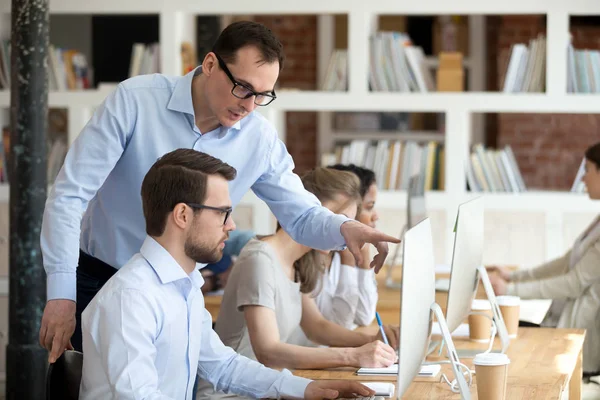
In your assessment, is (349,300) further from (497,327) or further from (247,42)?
(247,42)

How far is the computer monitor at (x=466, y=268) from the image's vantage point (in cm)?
246

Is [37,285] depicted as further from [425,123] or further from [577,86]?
[425,123]

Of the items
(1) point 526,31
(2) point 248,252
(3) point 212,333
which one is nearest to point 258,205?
(2) point 248,252

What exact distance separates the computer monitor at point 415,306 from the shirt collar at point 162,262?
0.45 metres

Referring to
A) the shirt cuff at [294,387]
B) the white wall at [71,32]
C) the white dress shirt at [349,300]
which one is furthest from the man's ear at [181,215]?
the white wall at [71,32]

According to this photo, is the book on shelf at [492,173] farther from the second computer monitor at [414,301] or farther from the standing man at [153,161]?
the second computer monitor at [414,301]

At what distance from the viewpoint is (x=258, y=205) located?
4.95 meters

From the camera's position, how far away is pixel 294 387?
2061mm

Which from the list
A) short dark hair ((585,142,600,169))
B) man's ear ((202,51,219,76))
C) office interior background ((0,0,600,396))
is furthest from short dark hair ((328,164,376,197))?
man's ear ((202,51,219,76))

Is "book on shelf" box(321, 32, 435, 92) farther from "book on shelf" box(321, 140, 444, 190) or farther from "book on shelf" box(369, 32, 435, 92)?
"book on shelf" box(321, 140, 444, 190)

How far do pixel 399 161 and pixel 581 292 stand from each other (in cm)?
155

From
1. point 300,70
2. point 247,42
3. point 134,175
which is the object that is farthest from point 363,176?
point 300,70

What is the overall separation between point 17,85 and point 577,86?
107 inches

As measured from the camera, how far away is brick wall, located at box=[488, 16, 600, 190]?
7.34 meters
